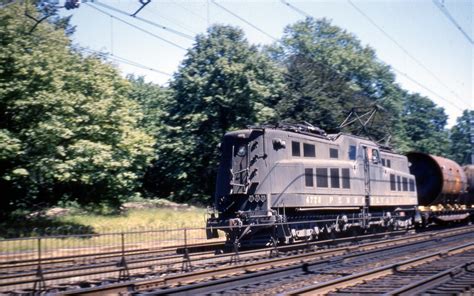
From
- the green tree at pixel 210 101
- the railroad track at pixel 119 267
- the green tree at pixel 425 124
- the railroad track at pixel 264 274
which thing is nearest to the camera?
the railroad track at pixel 264 274

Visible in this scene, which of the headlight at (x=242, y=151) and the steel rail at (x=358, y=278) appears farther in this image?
the headlight at (x=242, y=151)

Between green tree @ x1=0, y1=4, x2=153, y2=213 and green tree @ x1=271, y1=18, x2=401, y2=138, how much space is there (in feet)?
60.9

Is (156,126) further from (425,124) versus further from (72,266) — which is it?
(425,124)

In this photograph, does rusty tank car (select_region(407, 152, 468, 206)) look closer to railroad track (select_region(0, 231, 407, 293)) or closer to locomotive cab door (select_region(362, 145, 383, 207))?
locomotive cab door (select_region(362, 145, 383, 207))

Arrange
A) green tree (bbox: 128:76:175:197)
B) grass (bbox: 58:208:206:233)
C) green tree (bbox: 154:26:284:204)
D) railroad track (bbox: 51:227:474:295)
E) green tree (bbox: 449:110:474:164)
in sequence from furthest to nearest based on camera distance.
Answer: green tree (bbox: 449:110:474:164), green tree (bbox: 128:76:175:197), green tree (bbox: 154:26:284:204), grass (bbox: 58:208:206:233), railroad track (bbox: 51:227:474:295)

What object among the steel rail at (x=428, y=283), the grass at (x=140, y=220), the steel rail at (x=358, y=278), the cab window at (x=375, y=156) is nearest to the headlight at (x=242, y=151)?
the steel rail at (x=358, y=278)

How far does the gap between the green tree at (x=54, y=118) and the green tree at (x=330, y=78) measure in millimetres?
18561

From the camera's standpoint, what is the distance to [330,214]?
20.7 metres

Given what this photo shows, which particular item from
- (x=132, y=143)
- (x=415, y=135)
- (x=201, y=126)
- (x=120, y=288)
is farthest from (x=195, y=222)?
(x=415, y=135)

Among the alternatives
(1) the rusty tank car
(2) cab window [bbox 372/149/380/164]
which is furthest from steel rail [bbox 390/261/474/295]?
(1) the rusty tank car

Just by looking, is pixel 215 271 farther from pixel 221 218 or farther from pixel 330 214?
pixel 330 214

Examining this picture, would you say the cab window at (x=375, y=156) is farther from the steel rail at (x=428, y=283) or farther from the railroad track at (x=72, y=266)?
the steel rail at (x=428, y=283)

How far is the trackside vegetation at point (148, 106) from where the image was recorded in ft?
77.4

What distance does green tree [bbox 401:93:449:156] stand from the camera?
76975 mm
